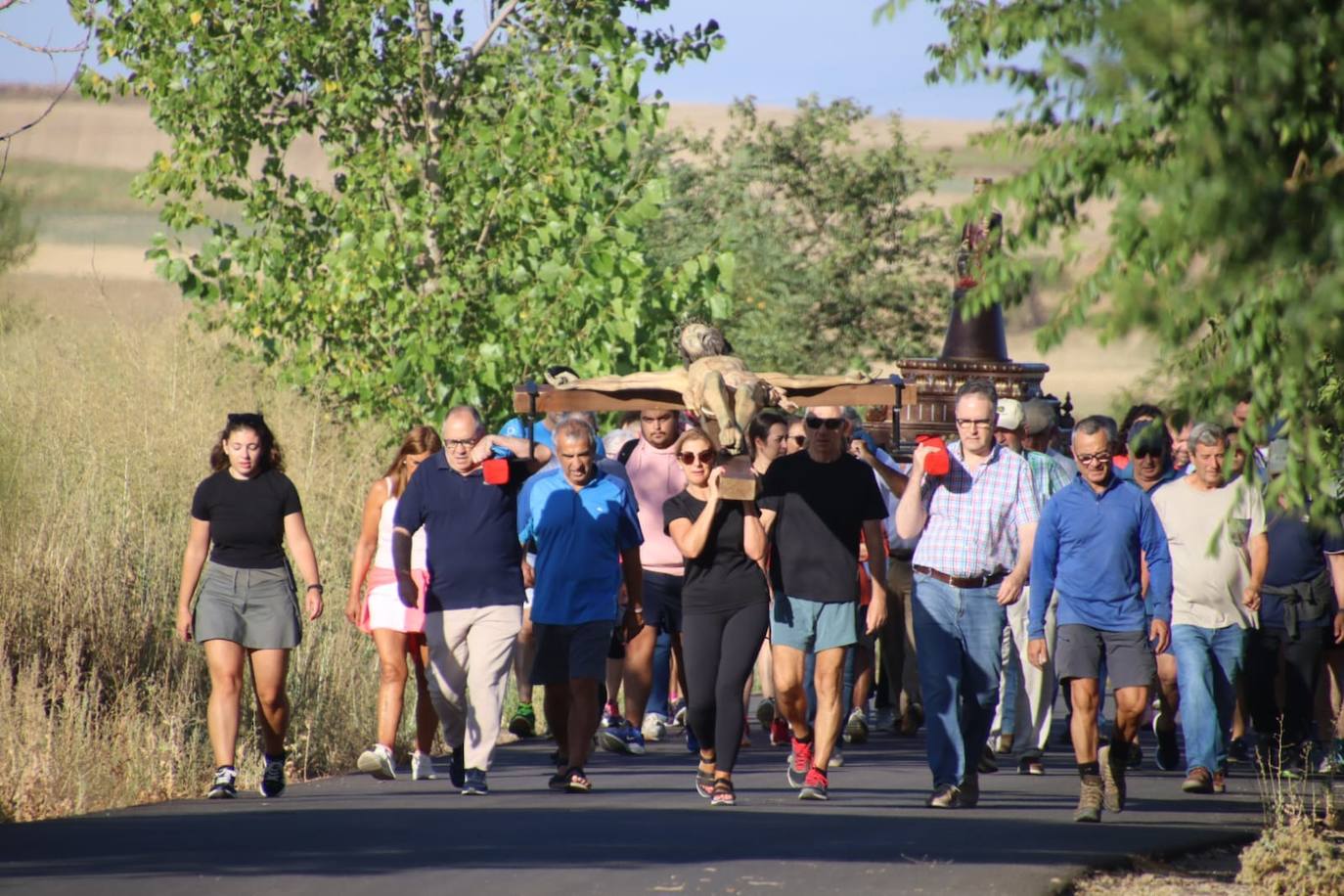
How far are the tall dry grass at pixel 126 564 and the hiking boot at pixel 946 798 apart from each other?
148 inches

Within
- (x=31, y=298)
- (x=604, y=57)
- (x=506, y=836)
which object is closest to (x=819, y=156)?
(x=31, y=298)

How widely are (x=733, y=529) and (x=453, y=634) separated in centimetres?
164

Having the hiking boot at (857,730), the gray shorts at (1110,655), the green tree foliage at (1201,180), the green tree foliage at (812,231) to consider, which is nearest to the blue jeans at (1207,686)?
the gray shorts at (1110,655)

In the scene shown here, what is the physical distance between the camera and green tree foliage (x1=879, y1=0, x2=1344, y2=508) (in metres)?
5.09

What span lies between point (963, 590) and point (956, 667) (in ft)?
1.25

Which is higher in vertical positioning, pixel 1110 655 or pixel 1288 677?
pixel 1110 655

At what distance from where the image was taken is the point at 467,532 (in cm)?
1126

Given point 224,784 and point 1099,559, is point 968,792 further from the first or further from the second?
point 224,784

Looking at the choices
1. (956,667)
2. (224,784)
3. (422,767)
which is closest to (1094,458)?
(956,667)

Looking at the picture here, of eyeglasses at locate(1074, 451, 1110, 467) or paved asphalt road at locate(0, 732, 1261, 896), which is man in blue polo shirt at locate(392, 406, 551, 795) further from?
eyeglasses at locate(1074, 451, 1110, 467)

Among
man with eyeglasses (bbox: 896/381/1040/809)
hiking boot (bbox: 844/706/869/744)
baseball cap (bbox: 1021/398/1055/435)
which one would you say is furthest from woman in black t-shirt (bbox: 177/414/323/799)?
baseball cap (bbox: 1021/398/1055/435)

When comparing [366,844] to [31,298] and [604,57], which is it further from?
[31,298]

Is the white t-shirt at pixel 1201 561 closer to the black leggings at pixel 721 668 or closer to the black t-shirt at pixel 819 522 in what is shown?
the black t-shirt at pixel 819 522

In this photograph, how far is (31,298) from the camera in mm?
35812
